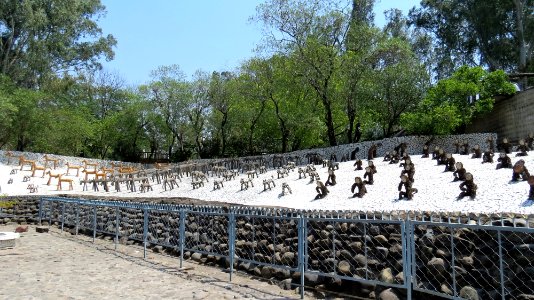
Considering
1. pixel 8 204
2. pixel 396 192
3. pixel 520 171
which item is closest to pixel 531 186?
pixel 520 171

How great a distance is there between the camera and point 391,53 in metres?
29.1

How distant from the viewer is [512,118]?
24.5 meters

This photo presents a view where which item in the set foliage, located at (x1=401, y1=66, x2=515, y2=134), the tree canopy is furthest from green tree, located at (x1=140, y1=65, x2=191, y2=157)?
foliage, located at (x1=401, y1=66, x2=515, y2=134)

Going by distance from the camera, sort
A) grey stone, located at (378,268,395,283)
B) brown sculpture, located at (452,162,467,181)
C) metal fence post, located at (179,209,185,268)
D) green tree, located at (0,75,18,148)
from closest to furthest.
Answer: grey stone, located at (378,268,395,283)
metal fence post, located at (179,209,185,268)
brown sculpture, located at (452,162,467,181)
green tree, located at (0,75,18,148)

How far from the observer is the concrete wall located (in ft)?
75.2

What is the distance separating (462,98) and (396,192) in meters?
15.6

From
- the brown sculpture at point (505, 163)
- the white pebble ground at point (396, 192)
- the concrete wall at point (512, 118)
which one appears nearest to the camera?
the white pebble ground at point (396, 192)

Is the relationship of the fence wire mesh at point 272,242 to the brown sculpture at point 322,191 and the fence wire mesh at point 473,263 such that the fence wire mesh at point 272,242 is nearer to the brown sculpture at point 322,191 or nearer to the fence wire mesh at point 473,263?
the fence wire mesh at point 473,263

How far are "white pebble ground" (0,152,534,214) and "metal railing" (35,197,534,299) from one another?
3930mm

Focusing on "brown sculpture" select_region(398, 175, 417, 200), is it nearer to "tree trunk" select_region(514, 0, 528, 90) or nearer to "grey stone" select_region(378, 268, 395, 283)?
"grey stone" select_region(378, 268, 395, 283)

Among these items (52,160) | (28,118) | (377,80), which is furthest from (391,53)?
(28,118)

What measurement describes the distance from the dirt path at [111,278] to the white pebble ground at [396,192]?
4.87m

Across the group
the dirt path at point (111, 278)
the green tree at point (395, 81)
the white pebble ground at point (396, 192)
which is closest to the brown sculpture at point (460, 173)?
the white pebble ground at point (396, 192)

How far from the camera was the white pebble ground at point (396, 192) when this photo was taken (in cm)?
1043
